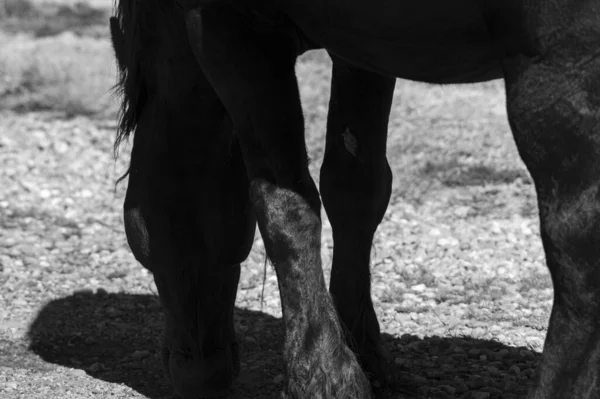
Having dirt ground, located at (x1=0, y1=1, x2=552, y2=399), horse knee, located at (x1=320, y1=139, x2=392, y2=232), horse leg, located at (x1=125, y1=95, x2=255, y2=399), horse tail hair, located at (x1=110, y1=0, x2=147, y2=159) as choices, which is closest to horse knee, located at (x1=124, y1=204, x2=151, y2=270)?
horse leg, located at (x1=125, y1=95, x2=255, y2=399)

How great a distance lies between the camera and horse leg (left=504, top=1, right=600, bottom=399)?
2160 mm

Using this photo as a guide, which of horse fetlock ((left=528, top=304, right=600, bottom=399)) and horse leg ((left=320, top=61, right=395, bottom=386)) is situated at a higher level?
horse leg ((left=320, top=61, right=395, bottom=386))

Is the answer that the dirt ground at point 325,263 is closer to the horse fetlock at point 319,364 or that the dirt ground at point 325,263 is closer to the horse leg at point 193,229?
the horse leg at point 193,229

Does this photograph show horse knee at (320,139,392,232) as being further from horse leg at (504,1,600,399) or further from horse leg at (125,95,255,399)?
horse leg at (504,1,600,399)

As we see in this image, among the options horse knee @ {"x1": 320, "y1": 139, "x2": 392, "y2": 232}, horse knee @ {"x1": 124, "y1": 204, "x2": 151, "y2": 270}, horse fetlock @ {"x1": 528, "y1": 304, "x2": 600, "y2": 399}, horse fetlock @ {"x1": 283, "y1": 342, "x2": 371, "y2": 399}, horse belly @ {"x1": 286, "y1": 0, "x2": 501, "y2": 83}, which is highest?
horse belly @ {"x1": 286, "y1": 0, "x2": 501, "y2": 83}

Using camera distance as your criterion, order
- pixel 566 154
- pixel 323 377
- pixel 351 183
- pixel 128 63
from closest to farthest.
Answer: pixel 566 154 < pixel 323 377 < pixel 351 183 < pixel 128 63

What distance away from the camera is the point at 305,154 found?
3.05m

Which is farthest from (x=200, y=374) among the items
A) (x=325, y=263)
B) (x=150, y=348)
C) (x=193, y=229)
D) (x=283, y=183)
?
(x=325, y=263)

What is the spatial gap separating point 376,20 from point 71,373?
2.23m

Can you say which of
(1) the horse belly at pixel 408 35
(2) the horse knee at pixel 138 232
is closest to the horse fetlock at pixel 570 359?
(1) the horse belly at pixel 408 35

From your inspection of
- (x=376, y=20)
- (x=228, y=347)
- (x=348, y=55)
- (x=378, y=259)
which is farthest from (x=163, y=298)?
(x=378, y=259)

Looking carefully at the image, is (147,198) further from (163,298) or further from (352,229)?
(352,229)

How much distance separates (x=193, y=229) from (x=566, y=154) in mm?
1768

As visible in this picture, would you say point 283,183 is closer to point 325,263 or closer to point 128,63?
point 128,63
